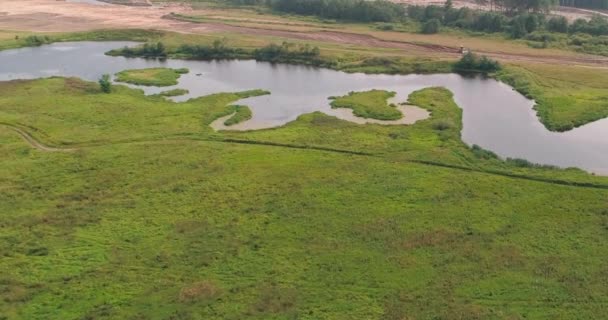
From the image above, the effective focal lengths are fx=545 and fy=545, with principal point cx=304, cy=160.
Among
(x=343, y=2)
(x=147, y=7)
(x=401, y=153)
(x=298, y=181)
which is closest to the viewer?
(x=298, y=181)

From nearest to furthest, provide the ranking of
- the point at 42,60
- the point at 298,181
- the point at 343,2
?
the point at 298,181 < the point at 42,60 < the point at 343,2

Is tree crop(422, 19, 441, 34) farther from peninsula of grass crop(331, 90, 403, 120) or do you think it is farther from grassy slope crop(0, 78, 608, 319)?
grassy slope crop(0, 78, 608, 319)

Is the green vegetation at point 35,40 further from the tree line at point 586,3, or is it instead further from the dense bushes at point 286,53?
the tree line at point 586,3

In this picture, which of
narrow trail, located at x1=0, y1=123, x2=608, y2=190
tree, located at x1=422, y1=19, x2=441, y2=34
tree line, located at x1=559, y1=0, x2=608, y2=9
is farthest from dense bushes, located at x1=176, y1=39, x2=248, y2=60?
tree line, located at x1=559, y1=0, x2=608, y2=9

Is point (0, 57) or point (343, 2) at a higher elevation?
point (343, 2)

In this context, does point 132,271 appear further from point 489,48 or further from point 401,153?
point 489,48

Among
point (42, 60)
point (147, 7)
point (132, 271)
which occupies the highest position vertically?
point (147, 7)

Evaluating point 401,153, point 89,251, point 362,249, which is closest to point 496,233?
point 362,249
